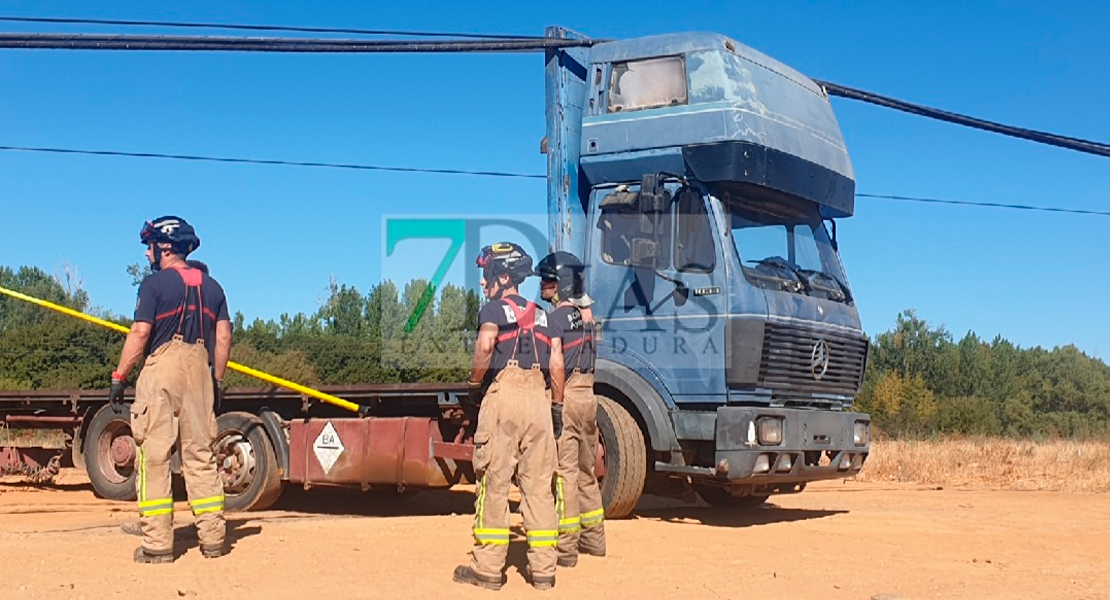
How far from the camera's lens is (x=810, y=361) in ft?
32.8

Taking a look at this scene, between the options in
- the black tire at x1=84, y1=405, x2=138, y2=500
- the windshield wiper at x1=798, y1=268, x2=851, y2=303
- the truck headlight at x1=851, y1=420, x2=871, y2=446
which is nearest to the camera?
the windshield wiper at x1=798, y1=268, x2=851, y2=303

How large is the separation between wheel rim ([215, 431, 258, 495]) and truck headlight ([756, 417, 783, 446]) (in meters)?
5.05

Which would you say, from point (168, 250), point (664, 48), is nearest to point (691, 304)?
point (664, 48)

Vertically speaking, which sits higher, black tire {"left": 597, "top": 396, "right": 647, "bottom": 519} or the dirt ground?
black tire {"left": 597, "top": 396, "right": 647, "bottom": 519}

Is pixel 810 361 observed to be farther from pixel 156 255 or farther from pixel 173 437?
pixel 156 255

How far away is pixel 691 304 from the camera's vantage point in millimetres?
9711

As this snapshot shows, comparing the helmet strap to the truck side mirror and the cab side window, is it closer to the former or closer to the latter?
the truck side mirror

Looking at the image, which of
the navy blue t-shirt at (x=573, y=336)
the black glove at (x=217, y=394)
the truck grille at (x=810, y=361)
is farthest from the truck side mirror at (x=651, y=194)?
the black glove at (x=217, y=394)

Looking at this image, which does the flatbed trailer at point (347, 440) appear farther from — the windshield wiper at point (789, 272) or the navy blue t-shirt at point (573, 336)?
the windshield wiper at point (789, 272)

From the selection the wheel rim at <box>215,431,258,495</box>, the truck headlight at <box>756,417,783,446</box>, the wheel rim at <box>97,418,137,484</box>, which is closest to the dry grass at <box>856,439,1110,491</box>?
the truck headlight at <box>756,417,783,446</box>

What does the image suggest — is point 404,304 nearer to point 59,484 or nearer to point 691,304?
point 59,484

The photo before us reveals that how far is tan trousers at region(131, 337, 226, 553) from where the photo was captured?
712cm

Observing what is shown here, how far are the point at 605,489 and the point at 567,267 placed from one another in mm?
2373

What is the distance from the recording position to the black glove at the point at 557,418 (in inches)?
296
